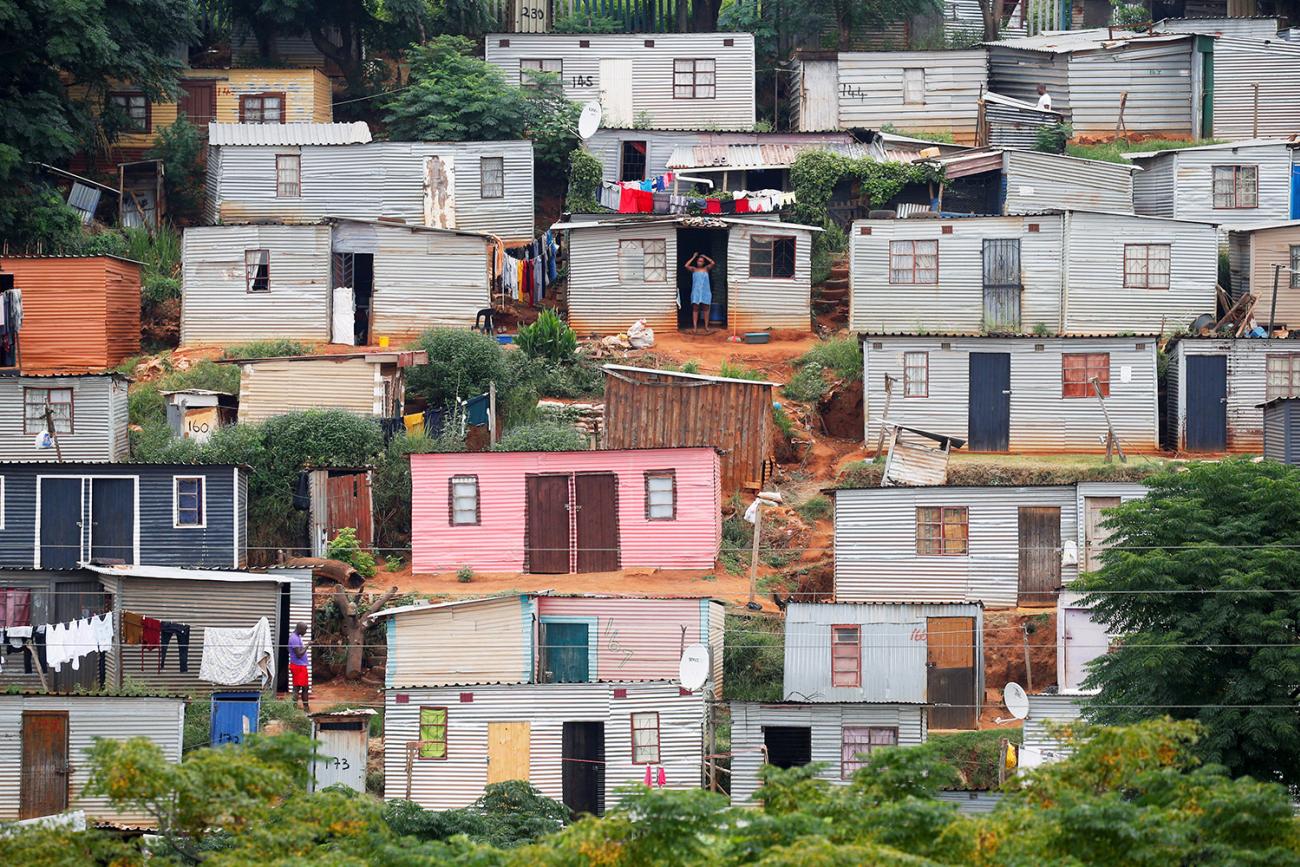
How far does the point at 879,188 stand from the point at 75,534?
21595mm

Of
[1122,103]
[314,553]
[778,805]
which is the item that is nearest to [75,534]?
[314,553]

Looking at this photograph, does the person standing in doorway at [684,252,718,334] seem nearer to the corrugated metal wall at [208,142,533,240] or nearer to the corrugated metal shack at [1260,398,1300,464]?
the corrugated metal wall at [208,142,533,240]

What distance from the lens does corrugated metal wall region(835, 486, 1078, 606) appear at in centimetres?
4638

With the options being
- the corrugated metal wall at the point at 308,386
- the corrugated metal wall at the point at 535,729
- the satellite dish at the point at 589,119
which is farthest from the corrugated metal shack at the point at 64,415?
the satellite dish at the point at 589,119

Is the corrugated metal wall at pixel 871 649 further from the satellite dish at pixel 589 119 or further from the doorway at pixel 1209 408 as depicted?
the satellite dish at pixel 589 119

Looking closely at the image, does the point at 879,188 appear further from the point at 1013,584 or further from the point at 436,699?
the point at 436,699

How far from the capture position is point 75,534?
45750 millimetres

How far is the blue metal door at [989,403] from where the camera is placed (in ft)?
168

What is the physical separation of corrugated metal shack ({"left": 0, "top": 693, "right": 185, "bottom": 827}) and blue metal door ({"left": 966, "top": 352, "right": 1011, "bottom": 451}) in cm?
1927

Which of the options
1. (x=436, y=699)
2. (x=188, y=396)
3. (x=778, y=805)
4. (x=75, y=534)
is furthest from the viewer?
(x=188, y=396)

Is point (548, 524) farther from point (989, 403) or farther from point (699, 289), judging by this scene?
point (699, 289)

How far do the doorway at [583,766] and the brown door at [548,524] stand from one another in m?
7.21

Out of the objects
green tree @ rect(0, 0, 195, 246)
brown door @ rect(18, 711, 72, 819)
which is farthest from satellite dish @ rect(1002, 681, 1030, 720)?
green tree @ rect(0, 0, 195, 246)

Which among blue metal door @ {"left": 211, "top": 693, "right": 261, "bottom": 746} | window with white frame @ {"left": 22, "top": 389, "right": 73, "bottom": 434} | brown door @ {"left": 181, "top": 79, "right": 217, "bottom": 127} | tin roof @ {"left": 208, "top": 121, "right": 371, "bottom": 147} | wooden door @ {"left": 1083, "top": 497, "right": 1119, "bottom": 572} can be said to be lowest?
blue metal door @ {"left": 211, "top": 693, "right": 261, "bottom": 746}
